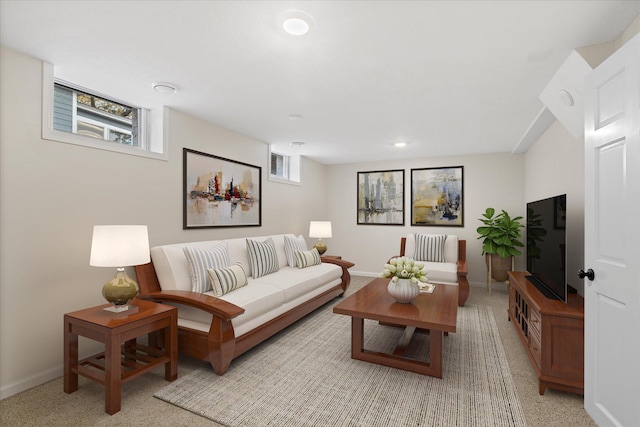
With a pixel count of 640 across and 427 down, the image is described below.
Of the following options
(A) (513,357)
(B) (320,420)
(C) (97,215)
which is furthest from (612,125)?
(C) (97,215)

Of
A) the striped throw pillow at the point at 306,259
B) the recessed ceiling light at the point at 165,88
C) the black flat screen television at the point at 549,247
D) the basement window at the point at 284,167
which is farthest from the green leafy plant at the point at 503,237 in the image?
the recessed ceiling light at the point at 165,88

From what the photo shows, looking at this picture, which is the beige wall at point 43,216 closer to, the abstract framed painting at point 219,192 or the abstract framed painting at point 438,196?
the abstract framed painting at point 219,192

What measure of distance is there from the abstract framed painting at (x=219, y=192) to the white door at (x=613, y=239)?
359 cm

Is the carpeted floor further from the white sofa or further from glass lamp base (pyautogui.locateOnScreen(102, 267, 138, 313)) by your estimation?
glass lamp base (pyautogui.locateOnScreen(102, 267, 138, 313))

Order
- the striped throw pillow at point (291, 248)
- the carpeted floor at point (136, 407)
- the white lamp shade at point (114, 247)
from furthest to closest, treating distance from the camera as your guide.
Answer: the striped throw pillow at point (291, 248) < the white lamp shade at point (114, 247) < the carpeted floor at point (136, 407)

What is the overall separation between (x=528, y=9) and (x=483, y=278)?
15.8ft

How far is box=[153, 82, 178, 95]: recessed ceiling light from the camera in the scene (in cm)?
278

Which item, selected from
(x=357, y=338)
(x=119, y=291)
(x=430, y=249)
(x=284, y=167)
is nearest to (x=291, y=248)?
(x=284, y=167)

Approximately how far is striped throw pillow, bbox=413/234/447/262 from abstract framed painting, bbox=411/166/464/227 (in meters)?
0.81

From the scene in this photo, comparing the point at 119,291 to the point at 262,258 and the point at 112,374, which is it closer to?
the point at 112,374

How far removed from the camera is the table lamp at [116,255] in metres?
2.24

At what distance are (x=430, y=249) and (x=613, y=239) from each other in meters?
3.47

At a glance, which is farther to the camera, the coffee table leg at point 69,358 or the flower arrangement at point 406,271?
the flower arrangement at point 406,271

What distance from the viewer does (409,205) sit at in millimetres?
6195
